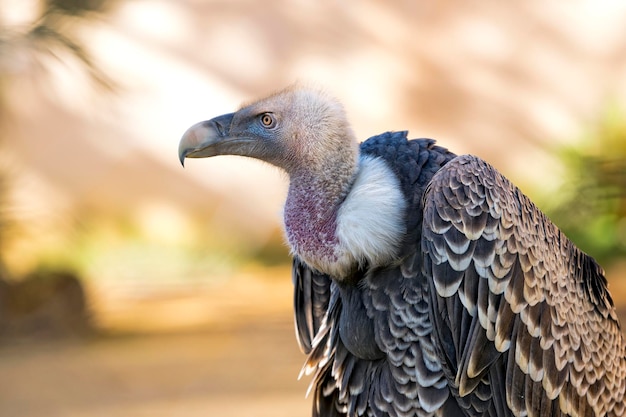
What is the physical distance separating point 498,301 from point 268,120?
4.39 ft

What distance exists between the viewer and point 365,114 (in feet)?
47.7

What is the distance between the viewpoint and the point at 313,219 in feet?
13.7

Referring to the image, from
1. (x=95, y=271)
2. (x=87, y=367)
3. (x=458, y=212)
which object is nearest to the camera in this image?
(x=458, y=212)

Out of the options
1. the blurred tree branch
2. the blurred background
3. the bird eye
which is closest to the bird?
the bird eye

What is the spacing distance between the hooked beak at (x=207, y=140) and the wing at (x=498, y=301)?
0.97 m

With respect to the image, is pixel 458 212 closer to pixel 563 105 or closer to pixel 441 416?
pixel 441 416

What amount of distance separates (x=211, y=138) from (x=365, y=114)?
411 inches

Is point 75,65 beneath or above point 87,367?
above

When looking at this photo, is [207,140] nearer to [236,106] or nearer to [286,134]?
[286,134]

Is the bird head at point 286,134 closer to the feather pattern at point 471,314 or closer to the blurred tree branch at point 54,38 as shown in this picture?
the feather pattern at point 471,314

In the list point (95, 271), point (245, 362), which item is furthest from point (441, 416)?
point (95, 271)

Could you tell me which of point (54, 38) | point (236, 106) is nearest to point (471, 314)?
point (54, 38)

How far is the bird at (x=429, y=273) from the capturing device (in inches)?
155

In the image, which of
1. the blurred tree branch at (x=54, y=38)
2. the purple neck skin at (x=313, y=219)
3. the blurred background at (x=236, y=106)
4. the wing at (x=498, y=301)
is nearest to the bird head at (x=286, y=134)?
the purple neck skin at (x=313, y=219)
